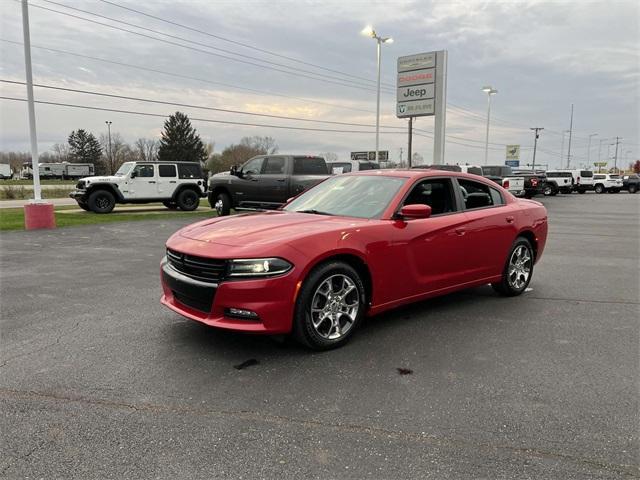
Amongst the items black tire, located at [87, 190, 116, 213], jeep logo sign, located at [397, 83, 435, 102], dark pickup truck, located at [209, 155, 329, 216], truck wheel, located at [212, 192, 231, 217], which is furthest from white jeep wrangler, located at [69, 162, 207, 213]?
jeep logo sign, located at [397, 83, 435, 102]

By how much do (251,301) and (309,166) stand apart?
38.8ft

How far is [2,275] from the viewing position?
716 cm

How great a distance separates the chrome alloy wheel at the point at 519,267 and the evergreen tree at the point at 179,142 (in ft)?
283

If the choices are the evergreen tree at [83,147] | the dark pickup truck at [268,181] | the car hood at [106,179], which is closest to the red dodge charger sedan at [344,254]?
the dark pickup truck at [268,181]

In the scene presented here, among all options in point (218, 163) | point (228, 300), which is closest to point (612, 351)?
point (228, 300)

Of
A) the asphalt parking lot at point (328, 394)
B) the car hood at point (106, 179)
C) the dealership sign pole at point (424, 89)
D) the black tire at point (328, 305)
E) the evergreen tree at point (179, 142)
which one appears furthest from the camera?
the evergreen tree at point (179, 142)

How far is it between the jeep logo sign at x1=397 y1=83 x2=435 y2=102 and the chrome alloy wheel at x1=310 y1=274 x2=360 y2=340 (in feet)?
82.8

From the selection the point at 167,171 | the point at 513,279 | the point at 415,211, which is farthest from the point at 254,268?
the point at 167,171

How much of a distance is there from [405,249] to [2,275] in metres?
6.02

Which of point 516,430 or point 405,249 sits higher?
point 405,249

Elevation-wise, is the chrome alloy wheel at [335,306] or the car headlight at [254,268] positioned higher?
the car headlight at [254,268]

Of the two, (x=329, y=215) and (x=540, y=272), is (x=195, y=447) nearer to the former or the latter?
(x=329, y=215)

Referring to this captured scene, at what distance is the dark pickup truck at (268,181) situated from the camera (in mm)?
14711

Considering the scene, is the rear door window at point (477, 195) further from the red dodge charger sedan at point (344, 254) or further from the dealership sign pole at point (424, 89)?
the dealership sign pole at point (424, 89)
